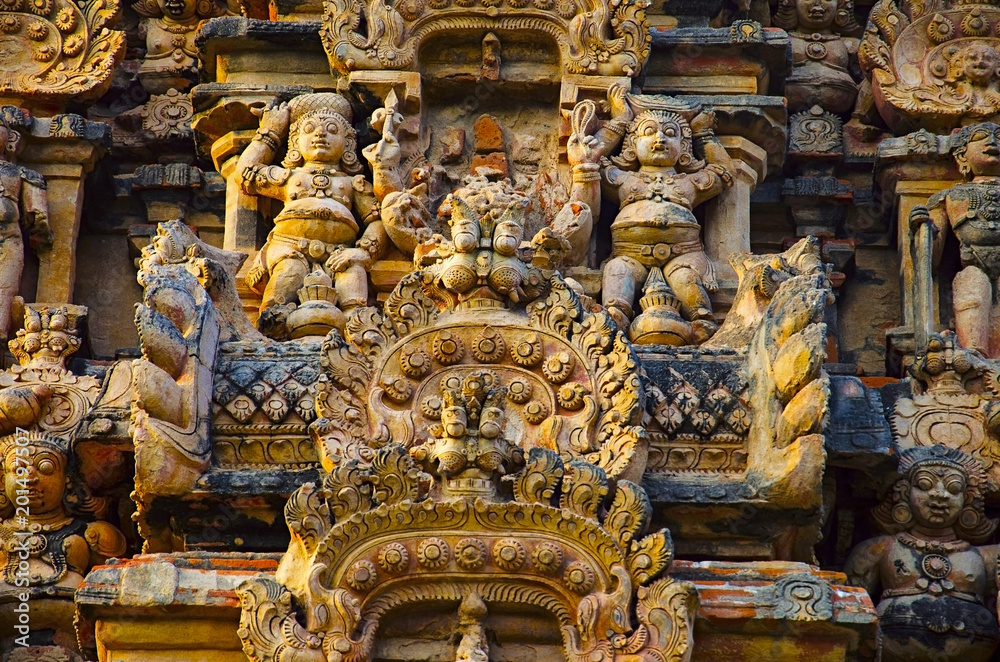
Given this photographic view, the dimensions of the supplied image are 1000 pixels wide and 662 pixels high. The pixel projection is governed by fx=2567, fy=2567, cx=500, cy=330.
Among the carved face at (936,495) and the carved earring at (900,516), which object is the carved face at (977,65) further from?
the carved earring at (900,516)

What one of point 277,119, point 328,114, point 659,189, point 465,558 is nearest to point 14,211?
point 277,119

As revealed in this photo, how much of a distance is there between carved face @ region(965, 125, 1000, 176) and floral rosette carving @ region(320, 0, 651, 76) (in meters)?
1.90

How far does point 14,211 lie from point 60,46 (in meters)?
1.44

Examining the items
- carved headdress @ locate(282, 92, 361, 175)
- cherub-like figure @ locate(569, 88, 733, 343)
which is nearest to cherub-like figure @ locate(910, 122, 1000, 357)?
cherub-like figure @ locate(569, 88, 733, 343)

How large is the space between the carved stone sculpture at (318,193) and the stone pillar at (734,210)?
176 centimetres

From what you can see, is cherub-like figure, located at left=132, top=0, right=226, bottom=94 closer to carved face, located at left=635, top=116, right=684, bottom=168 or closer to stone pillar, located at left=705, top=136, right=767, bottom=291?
carved face, located at left=635, top=116, right=684, bottom=168

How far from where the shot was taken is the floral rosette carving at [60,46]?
15.1 m

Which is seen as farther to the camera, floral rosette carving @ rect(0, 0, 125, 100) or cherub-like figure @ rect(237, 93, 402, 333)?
floral rosette carving @ rect(0, 0, 125, 100)

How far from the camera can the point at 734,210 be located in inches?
562

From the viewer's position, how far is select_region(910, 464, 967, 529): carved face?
1270cm

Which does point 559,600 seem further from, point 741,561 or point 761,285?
point 761,285

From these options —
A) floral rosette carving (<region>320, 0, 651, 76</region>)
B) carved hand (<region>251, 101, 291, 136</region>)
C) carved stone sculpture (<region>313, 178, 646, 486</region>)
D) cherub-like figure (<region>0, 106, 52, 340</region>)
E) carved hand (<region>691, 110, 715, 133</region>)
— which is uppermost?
floral rosette carving (<region>320, 0, 651, 76</region>)

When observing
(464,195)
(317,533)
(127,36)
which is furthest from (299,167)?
(317,533)

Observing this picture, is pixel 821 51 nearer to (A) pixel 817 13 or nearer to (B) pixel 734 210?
(A) pixel 817 13
